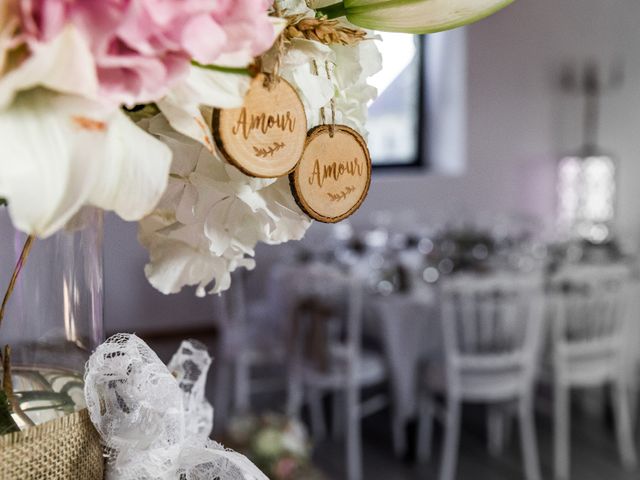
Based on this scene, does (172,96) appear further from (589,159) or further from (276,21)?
(589,159)

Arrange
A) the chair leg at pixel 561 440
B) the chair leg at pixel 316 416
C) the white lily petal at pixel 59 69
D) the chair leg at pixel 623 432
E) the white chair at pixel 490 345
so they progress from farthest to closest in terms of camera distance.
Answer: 1. the chair leg at pixel 316 416
2. the chair leg at pixel 623 432
3. the chair leg at pixel 561 440
4. the white chair at pixel 490 345
5. the white lily petal at pixel 59 69

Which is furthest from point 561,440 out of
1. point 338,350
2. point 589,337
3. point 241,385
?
→ point 241,385

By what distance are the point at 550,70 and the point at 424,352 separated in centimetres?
323

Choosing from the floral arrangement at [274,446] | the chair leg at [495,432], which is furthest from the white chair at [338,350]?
the floral arrangement at [274,446]

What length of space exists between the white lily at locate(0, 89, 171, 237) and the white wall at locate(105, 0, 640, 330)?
5149 millimetres

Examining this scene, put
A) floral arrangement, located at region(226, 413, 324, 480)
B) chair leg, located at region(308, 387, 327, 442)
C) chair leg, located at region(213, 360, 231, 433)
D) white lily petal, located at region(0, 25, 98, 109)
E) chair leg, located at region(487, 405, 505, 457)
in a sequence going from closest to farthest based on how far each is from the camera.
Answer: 1. white lily petal, located at region(0, 25, 98, 109)
2. floral arrangement, located at region(226, 413, 324, 480)
3. chair leg, located at region(487, 405, 505, 457)
4. chair leg, located at region(308, 387, 327, 442)
5. chair leg, located at region(213, 360, 231, 433)

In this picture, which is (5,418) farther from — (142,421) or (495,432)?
(495,432)

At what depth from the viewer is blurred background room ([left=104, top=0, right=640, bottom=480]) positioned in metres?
3.29

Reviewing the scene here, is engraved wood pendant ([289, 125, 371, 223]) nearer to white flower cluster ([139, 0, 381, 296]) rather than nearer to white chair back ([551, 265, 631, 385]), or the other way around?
white flower cluster ([139, 0, 381, 296])

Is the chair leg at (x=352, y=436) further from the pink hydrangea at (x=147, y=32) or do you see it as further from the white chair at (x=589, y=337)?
the pink hydrangea at (x=147, y=32)

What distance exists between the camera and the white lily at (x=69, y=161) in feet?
0.87

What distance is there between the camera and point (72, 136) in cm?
28

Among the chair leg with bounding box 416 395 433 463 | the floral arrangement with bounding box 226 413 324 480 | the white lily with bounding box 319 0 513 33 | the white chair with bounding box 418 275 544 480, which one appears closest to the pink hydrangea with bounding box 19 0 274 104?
the white lily with bounding box 319 0 513 33

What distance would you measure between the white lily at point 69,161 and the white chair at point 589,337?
3276mm
